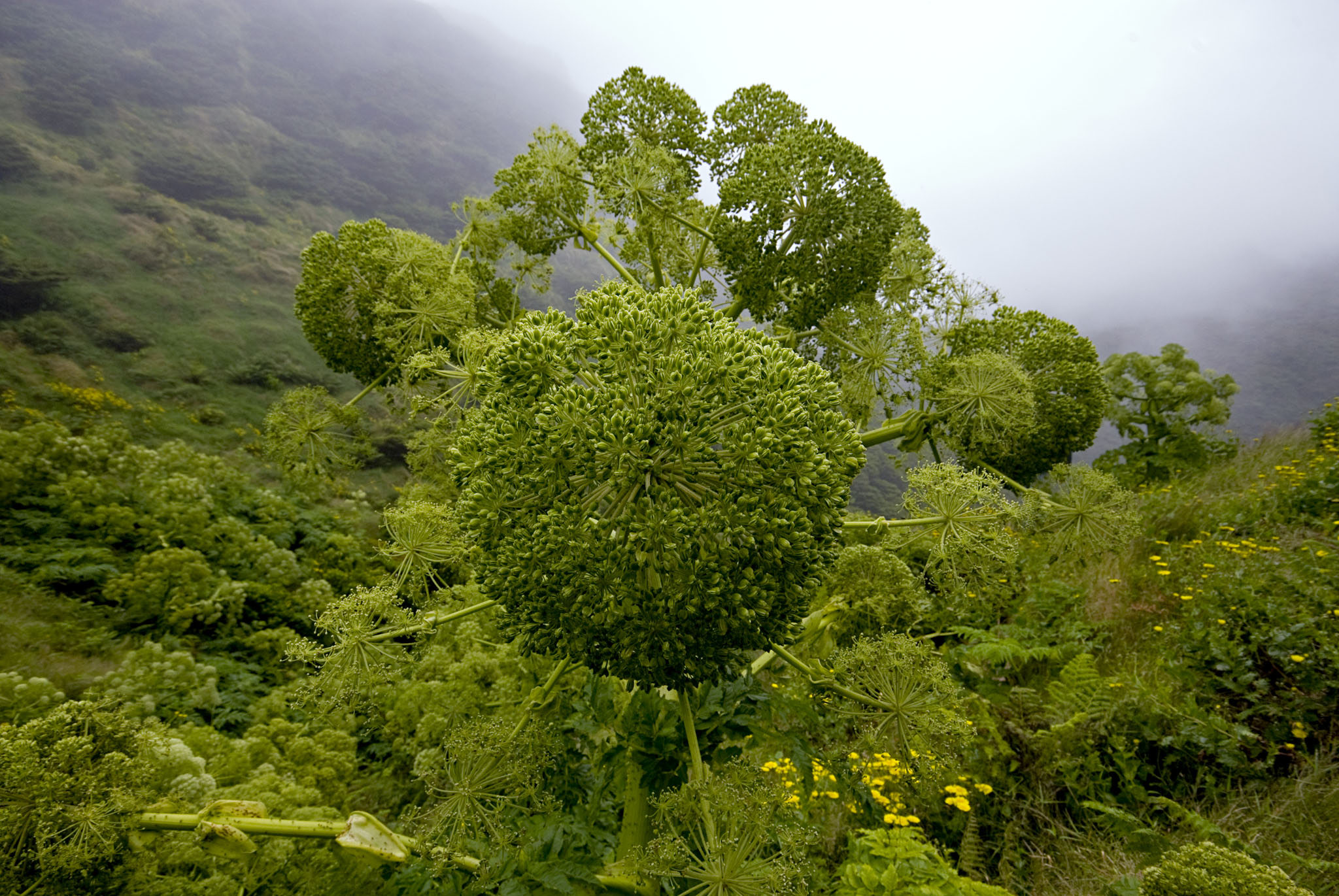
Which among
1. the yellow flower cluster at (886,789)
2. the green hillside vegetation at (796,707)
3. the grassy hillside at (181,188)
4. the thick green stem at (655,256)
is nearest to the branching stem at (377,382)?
the green hillside vegetation at (796,707)

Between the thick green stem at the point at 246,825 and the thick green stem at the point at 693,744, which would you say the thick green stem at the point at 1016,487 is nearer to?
the thick green stem at the point at 693,744

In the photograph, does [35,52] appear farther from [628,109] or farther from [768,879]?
[768,879]

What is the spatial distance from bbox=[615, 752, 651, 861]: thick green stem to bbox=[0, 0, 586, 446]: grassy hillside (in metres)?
12.2

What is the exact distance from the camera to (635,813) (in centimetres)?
230

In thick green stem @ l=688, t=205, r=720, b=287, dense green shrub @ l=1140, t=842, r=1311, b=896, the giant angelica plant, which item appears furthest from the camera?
thick green stem @ l=688, t=205, r=720, b=287

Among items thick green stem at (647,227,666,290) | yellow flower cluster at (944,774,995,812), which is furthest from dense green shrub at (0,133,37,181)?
yellow flower cluster at (944,774,995,812)

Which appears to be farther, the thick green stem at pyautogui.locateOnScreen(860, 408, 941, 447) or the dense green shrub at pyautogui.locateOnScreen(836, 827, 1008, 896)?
the thick green stem at pyautogui.locateOnScreen(860, 408, 941, 447)

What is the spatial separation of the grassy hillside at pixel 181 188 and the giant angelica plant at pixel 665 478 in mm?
10515

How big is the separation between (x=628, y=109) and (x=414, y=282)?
70.3 inches

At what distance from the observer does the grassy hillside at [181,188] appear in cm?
1168

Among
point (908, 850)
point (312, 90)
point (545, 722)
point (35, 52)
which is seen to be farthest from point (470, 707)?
point (312, 90)

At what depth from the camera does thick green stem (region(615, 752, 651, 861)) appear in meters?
2.25

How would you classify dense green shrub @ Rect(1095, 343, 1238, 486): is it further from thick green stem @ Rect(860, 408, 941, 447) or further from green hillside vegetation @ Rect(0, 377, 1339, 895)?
thick green stem @ Rect(860, 408, 941, 447)

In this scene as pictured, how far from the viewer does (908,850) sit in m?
2.98
